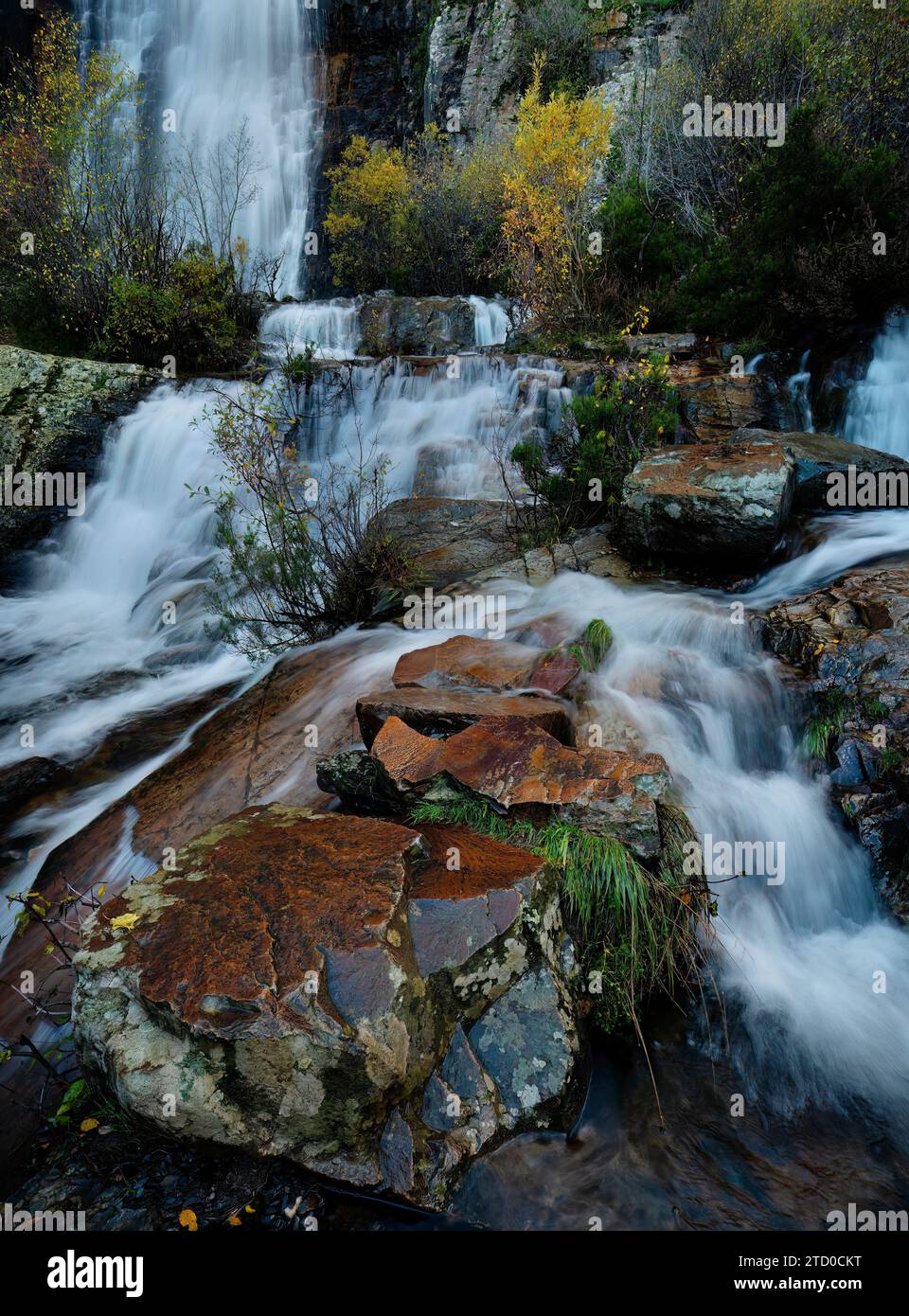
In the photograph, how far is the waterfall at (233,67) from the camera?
2466 centimetres

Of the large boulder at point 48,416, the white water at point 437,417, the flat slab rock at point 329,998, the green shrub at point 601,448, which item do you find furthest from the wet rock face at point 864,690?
the large boulder at point 48,416

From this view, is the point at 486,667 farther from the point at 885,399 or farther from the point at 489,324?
the point at 489,324

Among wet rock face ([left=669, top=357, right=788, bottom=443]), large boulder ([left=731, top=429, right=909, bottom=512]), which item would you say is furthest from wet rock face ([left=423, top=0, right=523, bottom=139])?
large boulder ([left=731, top=429, right=909, bottom=512])

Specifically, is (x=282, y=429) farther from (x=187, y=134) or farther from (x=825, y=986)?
(x=187, y=134)

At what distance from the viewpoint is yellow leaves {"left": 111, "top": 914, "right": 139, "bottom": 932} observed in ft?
8.74

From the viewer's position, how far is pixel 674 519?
626cm

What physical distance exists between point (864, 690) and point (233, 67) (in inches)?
1316

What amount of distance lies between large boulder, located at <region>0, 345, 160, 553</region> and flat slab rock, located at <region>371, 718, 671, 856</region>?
8376 mm

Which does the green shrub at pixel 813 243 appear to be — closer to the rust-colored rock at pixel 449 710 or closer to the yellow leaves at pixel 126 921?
the rust-colored rock at pixel 449 710

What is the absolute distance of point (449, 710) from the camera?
4.05m

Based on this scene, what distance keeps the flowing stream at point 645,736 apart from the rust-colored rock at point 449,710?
0.43 metres

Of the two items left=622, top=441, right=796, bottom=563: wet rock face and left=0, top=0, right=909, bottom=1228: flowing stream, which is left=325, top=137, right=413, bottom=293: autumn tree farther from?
left=622, top=441, right=796, bottom=563: wet rock face

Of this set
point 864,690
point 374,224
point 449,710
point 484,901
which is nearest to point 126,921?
point 484,901
